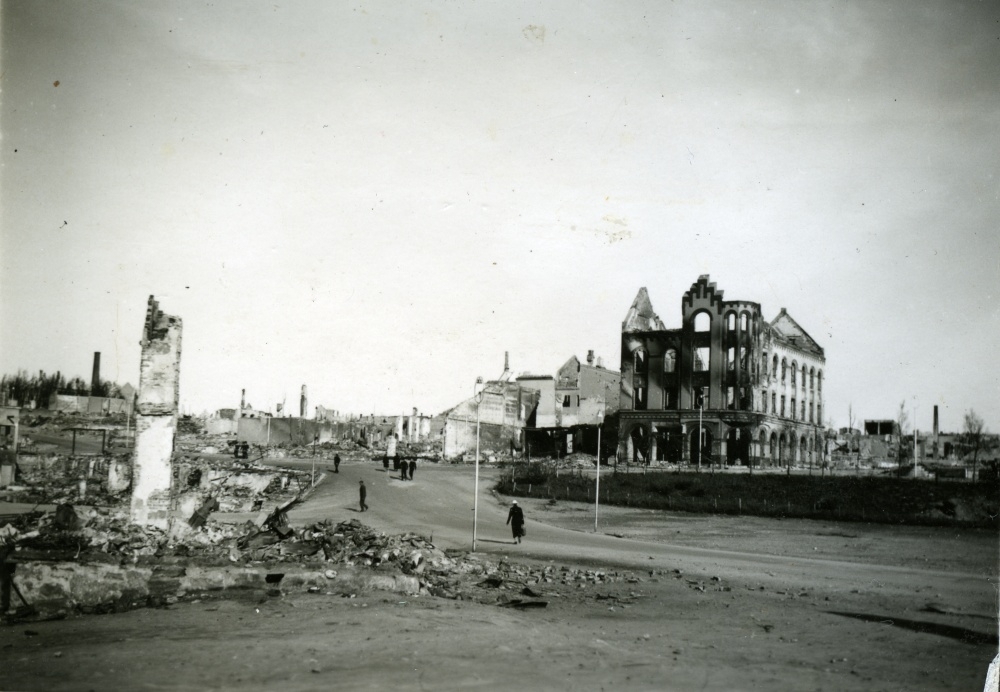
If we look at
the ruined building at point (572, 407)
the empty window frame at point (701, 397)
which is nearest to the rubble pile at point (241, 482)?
the ruined building at point (572, 407)

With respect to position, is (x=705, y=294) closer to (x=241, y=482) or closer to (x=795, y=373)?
(x=795, y=373)

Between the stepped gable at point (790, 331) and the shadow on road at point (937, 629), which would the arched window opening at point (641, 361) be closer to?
the stepped gable at point (790, 331)

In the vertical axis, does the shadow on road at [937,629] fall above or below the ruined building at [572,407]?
below

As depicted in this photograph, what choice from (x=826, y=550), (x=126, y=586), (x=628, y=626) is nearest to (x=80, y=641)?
(x=126, y=586)

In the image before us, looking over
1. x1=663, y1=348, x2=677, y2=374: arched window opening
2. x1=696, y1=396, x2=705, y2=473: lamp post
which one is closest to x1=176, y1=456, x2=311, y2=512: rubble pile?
x1=696, y1=396, x2=705, y2=473: lamp post

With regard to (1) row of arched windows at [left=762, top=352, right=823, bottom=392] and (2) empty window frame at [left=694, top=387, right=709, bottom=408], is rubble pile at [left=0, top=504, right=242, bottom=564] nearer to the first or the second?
(2) empty window frame at [left=694, top=387, right=709, bottom=408]

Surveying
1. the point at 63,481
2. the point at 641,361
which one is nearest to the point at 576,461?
the point at 641,361
